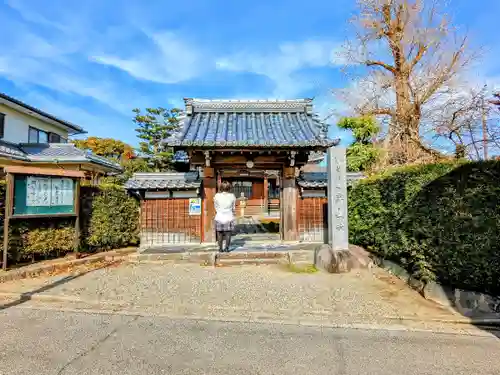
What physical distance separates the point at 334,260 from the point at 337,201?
4.68ft

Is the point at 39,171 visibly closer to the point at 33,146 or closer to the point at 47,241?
the point at 47,241

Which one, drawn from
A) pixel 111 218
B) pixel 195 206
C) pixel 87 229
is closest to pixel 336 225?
pixel 195 206

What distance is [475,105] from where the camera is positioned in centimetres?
1202

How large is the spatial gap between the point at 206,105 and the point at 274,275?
277 inches

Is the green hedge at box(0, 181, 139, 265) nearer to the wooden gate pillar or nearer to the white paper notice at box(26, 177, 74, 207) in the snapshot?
the white paper notice at box(26, 177, 74, 207)

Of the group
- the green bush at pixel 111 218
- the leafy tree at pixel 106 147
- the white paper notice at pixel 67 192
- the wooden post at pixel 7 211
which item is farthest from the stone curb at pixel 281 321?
the leafy tree at pixel 106 147

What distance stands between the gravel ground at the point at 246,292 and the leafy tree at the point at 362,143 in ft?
26.4

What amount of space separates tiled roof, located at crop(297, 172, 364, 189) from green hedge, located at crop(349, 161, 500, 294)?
8.07 ft

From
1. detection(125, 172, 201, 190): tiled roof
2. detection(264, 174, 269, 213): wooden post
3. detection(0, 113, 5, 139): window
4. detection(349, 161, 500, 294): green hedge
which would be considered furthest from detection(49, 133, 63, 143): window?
detection(349, 161, 500, 294): green hedge

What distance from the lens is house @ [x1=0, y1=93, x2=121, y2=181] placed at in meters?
15.2

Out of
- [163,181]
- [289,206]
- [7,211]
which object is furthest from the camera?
[289,206]

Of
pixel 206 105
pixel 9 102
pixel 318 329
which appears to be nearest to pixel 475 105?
pixel 206 105

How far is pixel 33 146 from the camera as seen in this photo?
17.0 meters

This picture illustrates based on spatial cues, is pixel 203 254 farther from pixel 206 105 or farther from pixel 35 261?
pixel 206 105
